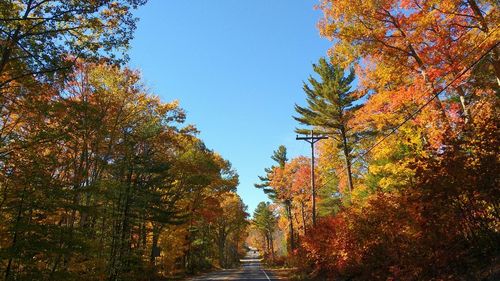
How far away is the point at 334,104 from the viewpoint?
2748 cm

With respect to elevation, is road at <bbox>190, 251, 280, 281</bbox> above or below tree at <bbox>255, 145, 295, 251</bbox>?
below

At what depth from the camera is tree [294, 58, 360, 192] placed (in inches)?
1069

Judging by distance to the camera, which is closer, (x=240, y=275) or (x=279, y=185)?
(x=240, y=275)

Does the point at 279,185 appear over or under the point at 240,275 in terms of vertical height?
over

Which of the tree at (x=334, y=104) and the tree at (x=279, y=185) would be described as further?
the tree at (x=279, y=185)

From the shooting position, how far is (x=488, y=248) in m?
7.43

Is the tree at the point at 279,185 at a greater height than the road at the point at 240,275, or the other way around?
the tree at the point at 279,185

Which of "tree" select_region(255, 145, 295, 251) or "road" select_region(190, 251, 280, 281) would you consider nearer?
"road" select_region(190, 251, 280, 281)

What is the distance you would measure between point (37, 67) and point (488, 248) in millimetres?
12000

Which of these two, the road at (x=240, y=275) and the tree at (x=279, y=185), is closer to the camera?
the road at (x=240, y=275)

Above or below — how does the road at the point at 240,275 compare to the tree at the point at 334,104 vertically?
below

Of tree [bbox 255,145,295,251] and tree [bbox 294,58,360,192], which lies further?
tree [bbox 255,145,295,251]

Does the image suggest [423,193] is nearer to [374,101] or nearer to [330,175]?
[374,101]

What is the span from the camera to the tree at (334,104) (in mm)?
27141
